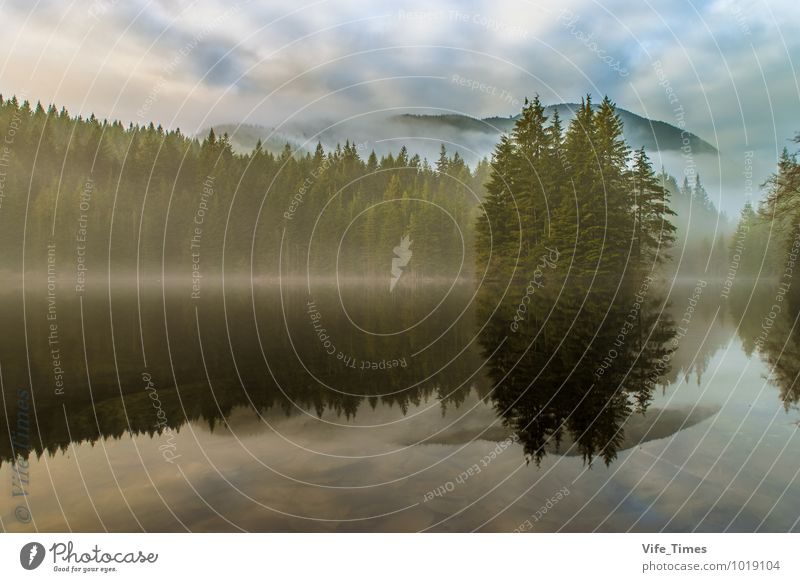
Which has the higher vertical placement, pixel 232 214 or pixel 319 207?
pixel 319 207

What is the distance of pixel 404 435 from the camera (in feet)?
37.4

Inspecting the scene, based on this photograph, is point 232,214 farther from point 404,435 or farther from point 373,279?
point 404,435

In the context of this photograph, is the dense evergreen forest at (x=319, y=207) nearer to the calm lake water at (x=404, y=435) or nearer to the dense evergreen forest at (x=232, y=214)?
the dense evergreen forest at (x=232, y=214)

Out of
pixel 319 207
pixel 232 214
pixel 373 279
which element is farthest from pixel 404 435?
pixel 232 214

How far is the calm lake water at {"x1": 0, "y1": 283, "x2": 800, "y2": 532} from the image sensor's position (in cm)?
816

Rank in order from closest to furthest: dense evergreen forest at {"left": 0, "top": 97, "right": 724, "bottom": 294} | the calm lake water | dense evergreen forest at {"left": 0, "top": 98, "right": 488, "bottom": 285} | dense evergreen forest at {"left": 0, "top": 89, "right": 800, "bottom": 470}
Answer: the calm lake water < dense evergreen forest at {"left": 0, "top": 89, "right": 800, "bottom": 470} < dense evergreen forest at {"left": 0, "top": 97, "right": 724, "bottom": 294} < dense evergreen forest at {"left": 0, "top": 98, "right": 488, "bottom": 285}

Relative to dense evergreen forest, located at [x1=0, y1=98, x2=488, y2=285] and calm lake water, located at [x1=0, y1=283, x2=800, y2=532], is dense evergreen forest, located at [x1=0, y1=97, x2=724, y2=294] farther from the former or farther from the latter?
calm lake water, located at [x1=0, y1=283, x2=800, y2=532]

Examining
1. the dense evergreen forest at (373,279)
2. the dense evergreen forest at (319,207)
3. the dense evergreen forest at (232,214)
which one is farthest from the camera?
the dense evergreen forest at (232,214)

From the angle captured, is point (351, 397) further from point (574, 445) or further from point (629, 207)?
point (629, 207)

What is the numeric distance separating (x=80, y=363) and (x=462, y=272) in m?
45.1

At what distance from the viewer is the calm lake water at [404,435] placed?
8.16m

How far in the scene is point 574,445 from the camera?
9.92 meters

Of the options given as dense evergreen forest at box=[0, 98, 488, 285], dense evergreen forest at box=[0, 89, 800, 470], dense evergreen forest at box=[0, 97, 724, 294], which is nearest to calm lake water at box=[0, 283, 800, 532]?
dense evergreen forest at box=[0, 89, 800, 470]

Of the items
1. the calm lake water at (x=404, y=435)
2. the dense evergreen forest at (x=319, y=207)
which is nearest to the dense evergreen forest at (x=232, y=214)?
the dense evergreen forest at (x=319, y=207)
